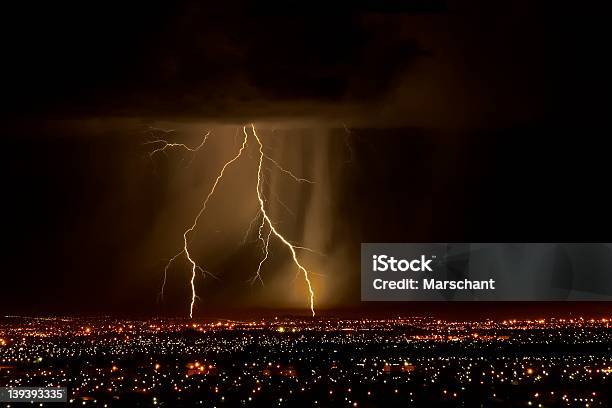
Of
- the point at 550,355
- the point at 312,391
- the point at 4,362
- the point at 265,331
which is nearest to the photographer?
the point at 312,391

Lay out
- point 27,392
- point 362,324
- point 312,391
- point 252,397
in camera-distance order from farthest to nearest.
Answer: point 362,324, point 312,391, point 252,397, point 27,392

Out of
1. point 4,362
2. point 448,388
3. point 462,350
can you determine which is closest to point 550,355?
point 462,350

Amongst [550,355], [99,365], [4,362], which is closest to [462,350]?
[550,355]

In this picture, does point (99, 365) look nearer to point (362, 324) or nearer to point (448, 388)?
point (448, 388)

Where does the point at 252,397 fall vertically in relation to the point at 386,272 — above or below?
below

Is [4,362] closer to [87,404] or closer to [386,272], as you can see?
[87,404]

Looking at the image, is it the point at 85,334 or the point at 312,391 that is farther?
the point at 85,334
